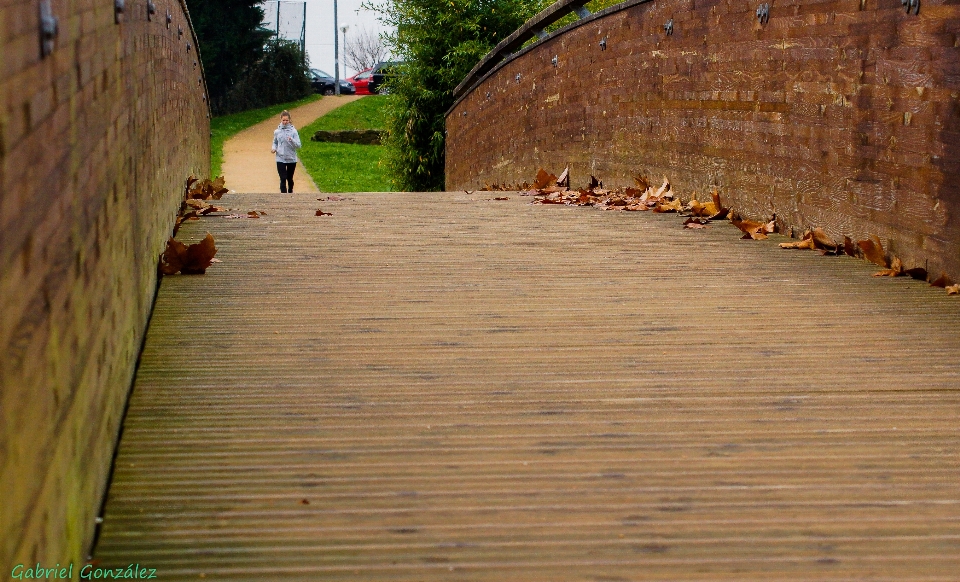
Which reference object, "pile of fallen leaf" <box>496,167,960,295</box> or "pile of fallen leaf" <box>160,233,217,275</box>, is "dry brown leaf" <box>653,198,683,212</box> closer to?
"pile of fallen leaf" <box>496,167,960,295</box>

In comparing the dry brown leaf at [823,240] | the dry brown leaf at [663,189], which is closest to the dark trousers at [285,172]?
the dry brown leaf at [663,189]

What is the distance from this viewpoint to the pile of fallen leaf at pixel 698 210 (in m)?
5.21

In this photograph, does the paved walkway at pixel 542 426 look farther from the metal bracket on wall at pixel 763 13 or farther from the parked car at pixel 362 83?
the parked car at pixel 362 83

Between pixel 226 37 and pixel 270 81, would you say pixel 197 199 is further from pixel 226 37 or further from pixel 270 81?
pixel 270 81

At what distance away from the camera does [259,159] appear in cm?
2819

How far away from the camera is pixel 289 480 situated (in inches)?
106

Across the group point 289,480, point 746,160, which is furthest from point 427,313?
point 746,160

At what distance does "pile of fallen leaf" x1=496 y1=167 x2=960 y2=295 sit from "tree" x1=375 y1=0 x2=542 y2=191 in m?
10.1

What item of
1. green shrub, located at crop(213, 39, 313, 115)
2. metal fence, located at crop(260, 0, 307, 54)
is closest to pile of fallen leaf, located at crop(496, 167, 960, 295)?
green shrub, located at crop(213, 39, 313, 115)

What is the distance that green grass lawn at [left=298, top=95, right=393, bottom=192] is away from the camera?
1007 inches

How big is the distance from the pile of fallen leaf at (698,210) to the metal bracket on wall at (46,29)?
3.73 m

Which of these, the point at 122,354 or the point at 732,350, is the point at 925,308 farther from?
the point at 122,354

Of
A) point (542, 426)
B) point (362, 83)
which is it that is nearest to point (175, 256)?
point (542, 426)

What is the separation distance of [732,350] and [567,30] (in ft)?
25.9
